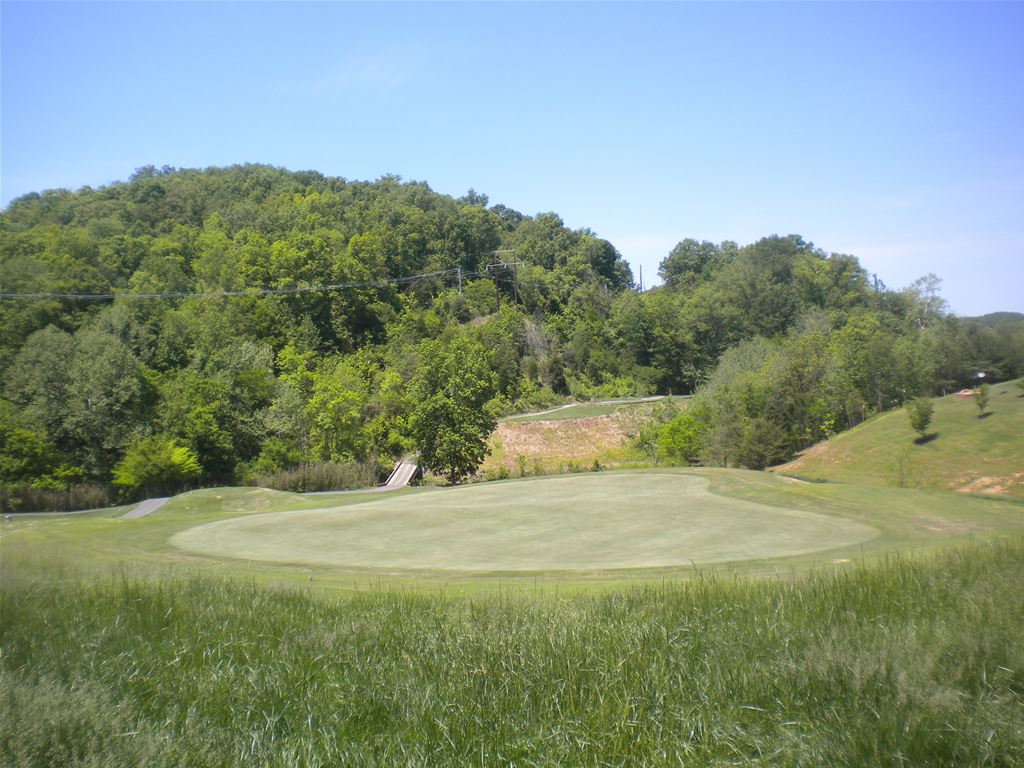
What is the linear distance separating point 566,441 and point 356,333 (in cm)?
2600

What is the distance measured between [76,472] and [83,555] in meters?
34.6

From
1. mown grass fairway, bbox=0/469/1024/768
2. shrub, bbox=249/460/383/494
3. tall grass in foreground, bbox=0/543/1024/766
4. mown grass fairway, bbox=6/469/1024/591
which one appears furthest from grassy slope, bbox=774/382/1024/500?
tall grass in foreground, bbox=0/543/1024/766

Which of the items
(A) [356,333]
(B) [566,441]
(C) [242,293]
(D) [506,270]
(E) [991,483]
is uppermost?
(D) [506,270]

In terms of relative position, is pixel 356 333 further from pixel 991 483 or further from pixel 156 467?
pixel 991 483

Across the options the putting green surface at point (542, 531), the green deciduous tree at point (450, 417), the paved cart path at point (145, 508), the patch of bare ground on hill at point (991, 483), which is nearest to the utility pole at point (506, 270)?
the green deciduous tree at point (450, 417)

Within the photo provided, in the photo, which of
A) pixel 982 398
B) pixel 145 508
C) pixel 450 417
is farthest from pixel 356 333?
pixel 982 398

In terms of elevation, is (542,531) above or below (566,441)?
above

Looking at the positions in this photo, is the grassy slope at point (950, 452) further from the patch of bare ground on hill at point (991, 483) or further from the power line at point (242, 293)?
the power line at point (242, 293)

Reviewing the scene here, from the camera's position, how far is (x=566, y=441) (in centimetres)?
5672

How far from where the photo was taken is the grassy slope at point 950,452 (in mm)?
31109

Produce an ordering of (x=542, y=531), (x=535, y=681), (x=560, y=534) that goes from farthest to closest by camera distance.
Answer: (x=542, y=531) → (x=560, y=534) → (x=535, y=681)

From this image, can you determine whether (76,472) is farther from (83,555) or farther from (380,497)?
(83,555)

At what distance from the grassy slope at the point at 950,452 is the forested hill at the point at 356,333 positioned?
4980 mm

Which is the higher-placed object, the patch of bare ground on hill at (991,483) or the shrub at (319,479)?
the shrub at (319,479)
